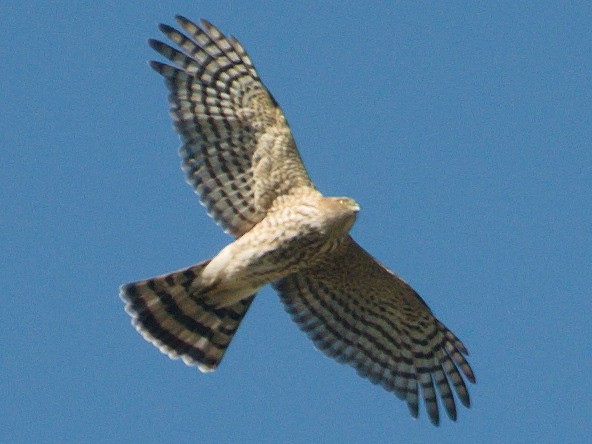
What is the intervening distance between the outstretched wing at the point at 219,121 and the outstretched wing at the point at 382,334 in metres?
0.95

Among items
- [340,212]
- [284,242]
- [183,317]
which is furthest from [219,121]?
[183,317]

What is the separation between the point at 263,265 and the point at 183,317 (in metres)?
1.14

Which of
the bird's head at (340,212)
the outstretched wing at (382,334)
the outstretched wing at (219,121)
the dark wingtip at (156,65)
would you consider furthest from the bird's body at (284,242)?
the dark wingtip at (156,65)

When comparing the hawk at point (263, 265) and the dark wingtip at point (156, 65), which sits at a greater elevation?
the dark wingtip at point (156, 65)

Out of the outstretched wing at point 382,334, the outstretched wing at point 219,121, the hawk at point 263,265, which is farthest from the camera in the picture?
the outstretched wing at point 382,334

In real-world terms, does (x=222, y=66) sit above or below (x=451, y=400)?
above

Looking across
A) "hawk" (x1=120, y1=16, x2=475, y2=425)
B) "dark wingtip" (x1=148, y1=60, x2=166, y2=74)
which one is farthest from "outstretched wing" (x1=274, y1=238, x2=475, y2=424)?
"dark wingtip" (x1=148, y1=60, x2=166, y2=74)

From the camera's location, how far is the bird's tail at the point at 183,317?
46.8ft

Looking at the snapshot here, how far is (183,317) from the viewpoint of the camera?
1442cm

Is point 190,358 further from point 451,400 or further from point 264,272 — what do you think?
point 451,400

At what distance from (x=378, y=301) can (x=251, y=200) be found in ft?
5.15

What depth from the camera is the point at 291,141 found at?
45.4 ft

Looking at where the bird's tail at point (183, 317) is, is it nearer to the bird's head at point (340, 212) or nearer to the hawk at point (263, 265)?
the hawk at point (263, 265)

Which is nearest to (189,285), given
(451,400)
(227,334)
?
(227,334)
